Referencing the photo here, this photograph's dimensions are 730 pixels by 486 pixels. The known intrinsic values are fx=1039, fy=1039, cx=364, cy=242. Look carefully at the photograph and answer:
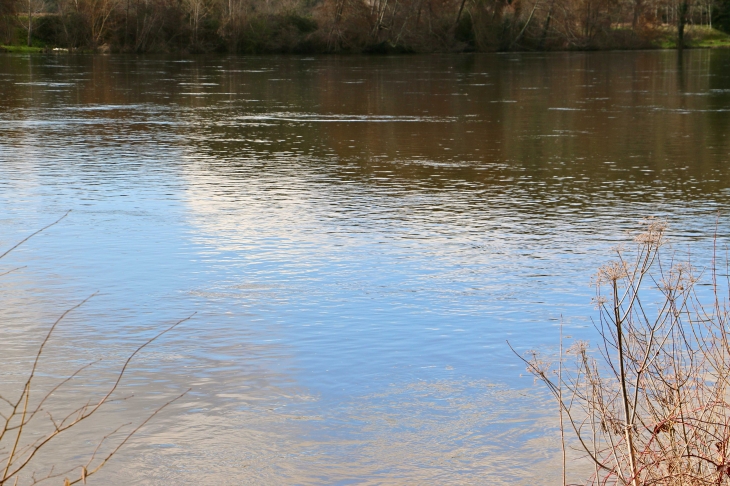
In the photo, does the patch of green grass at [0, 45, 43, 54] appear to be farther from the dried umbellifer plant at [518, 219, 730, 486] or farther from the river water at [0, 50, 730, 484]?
the dried umbellifer plant at [518, 219, 730, 486]

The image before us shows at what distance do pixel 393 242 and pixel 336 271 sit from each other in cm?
128

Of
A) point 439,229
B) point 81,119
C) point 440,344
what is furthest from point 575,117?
point 440,344

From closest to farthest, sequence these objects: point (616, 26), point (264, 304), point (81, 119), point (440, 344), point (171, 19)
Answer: point (440, 344) < point (264, 304) < point (81, 119) < point (171, 19) < point (616, 26)

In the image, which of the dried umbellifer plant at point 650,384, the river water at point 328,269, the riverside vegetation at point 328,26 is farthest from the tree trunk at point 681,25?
the dried umbellifer plant at point 650,384

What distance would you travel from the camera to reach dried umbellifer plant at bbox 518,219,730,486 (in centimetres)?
385

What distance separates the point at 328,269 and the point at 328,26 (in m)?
56.2

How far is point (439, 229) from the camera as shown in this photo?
1112 centimetres

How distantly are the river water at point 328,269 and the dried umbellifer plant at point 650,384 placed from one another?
0.36 metres

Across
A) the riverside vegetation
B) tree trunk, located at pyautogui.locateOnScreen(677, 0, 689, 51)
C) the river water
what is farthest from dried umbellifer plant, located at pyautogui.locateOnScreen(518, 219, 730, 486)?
tree trunk, located at pyautogui.locateOnScreen(677, 0, 689, 51)

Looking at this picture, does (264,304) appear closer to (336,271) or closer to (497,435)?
(336,271)

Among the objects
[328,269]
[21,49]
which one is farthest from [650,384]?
[21,49]

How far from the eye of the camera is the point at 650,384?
492 cm

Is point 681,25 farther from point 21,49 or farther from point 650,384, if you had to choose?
point 650,384

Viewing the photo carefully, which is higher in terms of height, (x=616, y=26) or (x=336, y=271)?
(x=616, y=26)
